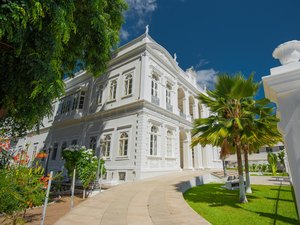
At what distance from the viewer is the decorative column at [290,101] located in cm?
180

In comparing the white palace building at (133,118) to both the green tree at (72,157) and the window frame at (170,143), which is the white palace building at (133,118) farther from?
the green tree at (72,157)

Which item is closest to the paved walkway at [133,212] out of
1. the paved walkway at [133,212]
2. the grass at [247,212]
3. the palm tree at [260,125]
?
the paved walkway at [133,212]

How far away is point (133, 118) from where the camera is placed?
15273 mm

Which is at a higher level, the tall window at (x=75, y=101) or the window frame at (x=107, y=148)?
the tall window at (x=75, y=101)

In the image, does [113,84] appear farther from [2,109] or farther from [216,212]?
[216,212]

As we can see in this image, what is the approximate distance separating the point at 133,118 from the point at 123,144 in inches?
93.1

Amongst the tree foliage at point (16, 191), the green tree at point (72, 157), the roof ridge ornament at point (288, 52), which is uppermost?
the roof ridge ornament at point (288, 52)

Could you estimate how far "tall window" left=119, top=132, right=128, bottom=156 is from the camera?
1505 cm

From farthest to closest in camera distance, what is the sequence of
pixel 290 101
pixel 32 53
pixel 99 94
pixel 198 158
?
pixel 198 158
pixel 99 94
pixel 32 53
pixel 290 101

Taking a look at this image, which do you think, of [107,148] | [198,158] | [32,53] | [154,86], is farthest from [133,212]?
[198,158]

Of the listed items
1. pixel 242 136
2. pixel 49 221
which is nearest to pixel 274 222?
pixel 242 136

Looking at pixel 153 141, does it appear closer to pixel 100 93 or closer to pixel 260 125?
pixel 100 93

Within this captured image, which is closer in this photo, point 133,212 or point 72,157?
point 133,212

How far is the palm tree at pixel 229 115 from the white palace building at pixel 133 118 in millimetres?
6823
